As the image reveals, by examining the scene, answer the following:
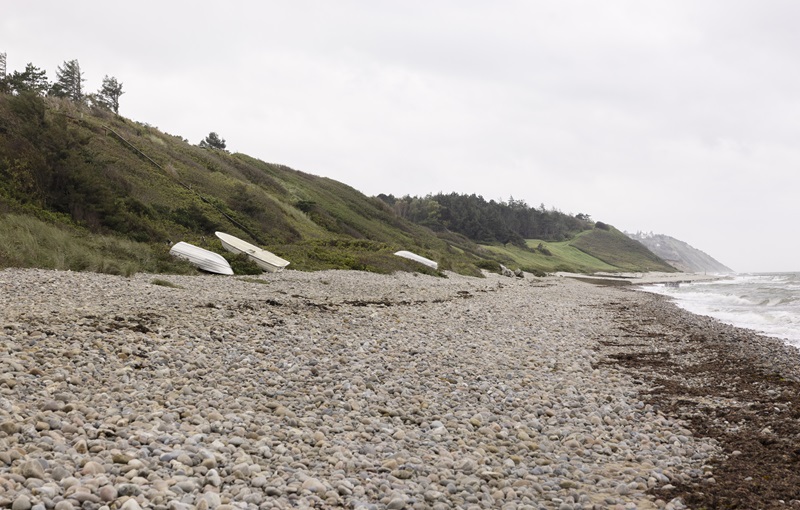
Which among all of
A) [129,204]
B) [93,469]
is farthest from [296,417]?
[129,204]

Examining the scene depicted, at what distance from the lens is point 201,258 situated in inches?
888

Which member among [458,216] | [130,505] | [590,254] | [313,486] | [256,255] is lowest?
[313,486]

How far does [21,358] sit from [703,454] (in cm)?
917

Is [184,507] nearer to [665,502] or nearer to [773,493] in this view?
[665,502]

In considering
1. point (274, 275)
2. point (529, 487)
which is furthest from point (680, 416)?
point (274, 275)

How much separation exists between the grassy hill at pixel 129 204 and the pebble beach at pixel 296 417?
6.24 metres

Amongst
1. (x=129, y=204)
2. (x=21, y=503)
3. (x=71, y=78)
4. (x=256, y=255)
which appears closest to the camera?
(x=21, y=503)

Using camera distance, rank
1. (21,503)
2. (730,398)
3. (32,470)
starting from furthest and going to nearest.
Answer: (730,398)
(32,470)
(21,503)

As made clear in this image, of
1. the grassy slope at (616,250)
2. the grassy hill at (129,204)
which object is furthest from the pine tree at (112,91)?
the grassy slope at (616,250)

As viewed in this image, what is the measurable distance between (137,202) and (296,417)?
24774 millimetres

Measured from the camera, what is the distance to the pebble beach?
4.70m

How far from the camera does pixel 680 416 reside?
8375 mm

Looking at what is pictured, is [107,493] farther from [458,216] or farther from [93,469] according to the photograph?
[458,216]

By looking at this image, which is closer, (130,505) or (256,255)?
(130,505)
